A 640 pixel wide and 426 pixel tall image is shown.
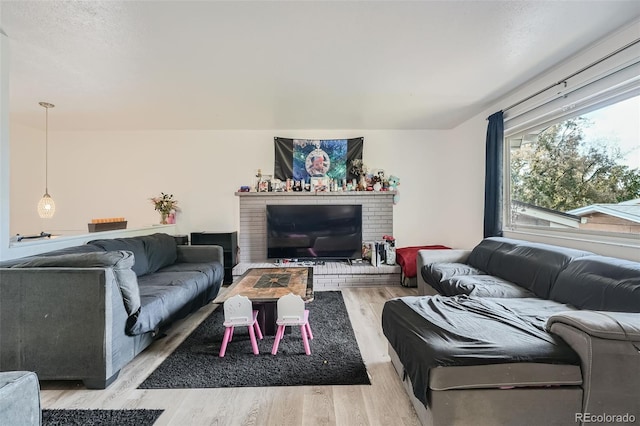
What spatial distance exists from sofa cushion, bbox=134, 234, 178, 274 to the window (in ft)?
13.9

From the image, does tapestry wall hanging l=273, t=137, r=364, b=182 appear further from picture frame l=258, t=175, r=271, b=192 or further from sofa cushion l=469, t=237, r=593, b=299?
sofa cushion l=469, t=237, r=593, b=299

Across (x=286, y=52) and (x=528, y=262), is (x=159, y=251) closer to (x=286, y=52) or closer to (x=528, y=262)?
(x=286, y=52)

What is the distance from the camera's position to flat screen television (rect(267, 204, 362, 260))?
4.16 meters

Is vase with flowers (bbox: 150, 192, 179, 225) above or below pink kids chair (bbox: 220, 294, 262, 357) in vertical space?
above

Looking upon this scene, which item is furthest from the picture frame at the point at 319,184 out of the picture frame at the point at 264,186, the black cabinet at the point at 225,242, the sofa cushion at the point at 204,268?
the sofa cushion at the point at 204,268

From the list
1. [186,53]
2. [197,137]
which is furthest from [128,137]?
[186,53]

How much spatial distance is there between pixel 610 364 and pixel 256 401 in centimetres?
176

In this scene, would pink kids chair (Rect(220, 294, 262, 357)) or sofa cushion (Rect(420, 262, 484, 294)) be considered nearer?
pink kids chair (Rect(220, 294, 262, 357))

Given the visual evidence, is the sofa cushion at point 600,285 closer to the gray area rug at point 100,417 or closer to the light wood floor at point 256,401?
the light wood floor at point 256,401

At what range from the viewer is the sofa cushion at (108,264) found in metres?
1.74

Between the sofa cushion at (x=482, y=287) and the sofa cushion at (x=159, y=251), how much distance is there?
311 centimetres

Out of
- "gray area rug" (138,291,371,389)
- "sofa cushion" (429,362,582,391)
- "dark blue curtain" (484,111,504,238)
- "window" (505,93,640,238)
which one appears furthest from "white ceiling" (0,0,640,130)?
"gray area rug" (138,291,371,389)

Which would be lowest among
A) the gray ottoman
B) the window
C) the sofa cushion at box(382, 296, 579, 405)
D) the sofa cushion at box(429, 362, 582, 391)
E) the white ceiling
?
the sofa cushion at box(429, 362, 582, 391)

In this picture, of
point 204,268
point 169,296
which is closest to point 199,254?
point 204,268
